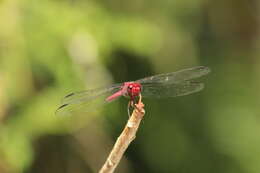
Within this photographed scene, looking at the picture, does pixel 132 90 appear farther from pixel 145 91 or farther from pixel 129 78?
pixel 129 78

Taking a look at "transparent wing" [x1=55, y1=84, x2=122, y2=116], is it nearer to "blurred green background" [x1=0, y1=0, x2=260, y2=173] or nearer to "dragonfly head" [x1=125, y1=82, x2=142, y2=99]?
"dragonfly head" [x1=125, y1=82, x2=142, y2=99]

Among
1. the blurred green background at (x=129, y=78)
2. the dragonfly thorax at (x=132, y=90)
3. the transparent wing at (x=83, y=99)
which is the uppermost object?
the dragonfly thorax at (x=132, y=90)

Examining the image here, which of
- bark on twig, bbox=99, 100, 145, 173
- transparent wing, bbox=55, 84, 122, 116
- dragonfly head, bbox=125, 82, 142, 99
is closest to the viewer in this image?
bark on twig, bbox=99, 100, 145, 173

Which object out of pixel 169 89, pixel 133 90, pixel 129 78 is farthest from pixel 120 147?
pixel 129 78

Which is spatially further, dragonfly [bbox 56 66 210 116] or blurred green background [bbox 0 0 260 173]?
blurred green background [bbox 0 0 260 173]

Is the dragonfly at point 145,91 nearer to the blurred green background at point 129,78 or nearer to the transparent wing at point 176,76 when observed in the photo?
the transparent wing at point 176,76

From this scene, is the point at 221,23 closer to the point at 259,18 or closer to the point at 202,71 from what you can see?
the point at 259,18

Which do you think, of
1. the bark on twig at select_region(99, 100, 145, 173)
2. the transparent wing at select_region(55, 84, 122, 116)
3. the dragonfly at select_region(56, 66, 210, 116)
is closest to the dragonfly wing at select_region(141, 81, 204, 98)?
the dragonfly at select_region(56, 66, 210, 116)

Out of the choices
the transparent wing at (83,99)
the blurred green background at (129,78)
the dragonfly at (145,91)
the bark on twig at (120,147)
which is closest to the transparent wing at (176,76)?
the dragonfly at (145,91)
